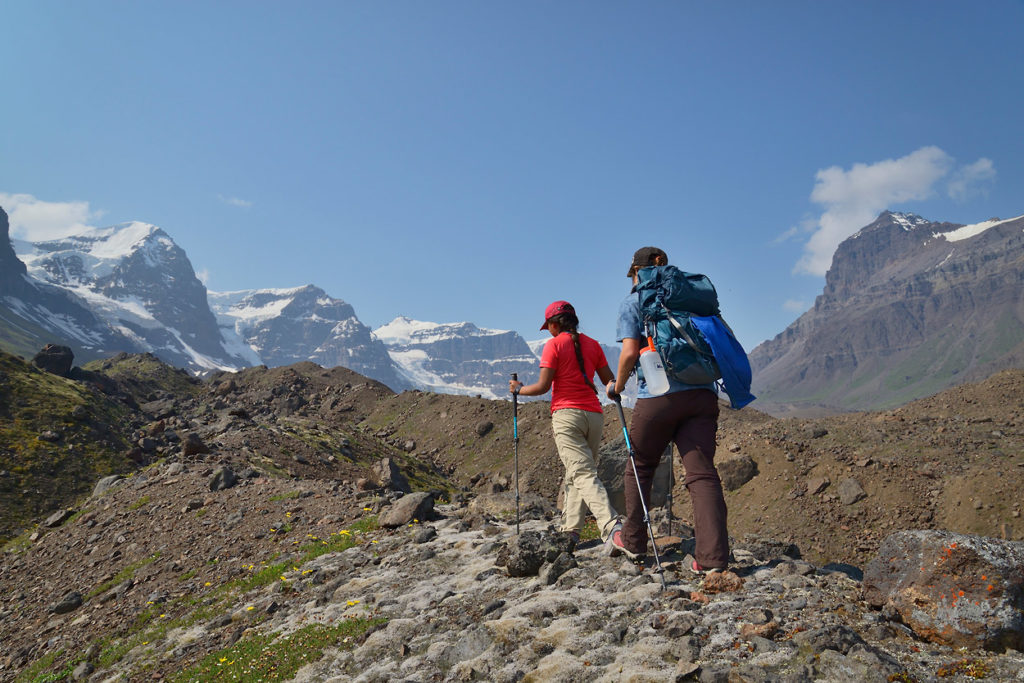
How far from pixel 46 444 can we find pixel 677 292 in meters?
30.0

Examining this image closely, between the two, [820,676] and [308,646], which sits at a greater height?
[820,676]

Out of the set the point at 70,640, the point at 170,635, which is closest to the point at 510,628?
the point at 170,635

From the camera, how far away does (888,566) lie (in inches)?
240

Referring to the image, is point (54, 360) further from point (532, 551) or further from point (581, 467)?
point (581, 467)

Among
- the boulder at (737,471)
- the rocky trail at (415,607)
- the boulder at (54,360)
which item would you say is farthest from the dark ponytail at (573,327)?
the boulder at (54,360)

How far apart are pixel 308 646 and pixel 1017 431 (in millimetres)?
34493

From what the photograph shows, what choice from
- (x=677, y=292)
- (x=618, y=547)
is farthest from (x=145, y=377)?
(x=677, y=292)

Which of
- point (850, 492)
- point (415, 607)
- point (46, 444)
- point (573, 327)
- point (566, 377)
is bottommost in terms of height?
point (850, 492)

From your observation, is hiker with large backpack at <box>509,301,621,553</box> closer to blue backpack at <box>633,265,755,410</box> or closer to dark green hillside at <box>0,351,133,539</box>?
blue backpack at <box>633,265,755,410</box>

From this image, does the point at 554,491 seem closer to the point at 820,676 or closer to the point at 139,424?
the point at 139,424

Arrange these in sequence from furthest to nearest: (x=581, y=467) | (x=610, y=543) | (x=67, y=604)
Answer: (x=67, y=604) → (x=581, y=467) → (x=610, y=543)

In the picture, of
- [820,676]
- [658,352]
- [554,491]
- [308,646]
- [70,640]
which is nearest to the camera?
[820,676]

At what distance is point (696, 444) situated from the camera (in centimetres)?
719

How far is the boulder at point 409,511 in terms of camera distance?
12.5 m
